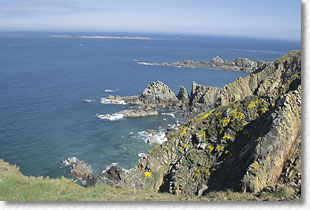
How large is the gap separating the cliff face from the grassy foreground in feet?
1.53

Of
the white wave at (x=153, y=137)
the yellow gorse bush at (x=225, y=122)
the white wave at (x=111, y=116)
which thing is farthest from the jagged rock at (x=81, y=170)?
the yellow gorse bush at (x=225, y=122)

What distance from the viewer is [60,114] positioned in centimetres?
5119

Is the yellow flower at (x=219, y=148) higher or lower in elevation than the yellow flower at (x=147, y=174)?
higher

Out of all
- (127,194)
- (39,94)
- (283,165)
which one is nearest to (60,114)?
(39,94)

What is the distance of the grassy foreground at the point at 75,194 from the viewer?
9680mm

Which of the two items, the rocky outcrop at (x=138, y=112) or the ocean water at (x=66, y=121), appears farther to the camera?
the rocky outcrop at (x=138, y=112)

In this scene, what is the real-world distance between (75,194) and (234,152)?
7.31 m

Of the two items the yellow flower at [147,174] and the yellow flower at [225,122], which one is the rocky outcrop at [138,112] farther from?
the yellow flower at [225,122]

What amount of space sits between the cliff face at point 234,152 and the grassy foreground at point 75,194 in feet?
1.53

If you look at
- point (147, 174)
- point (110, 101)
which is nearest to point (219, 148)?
point (147, 174)

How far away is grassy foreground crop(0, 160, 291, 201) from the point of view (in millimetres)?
9680

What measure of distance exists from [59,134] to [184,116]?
2569 cm

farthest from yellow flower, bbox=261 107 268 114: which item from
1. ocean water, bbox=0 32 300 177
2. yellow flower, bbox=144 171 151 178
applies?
yellow flower, bbox=144 171 151 178

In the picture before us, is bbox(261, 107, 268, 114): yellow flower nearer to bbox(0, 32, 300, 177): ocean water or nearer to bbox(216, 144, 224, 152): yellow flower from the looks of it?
bbox(216, 144, 224, 152): yellow flower
